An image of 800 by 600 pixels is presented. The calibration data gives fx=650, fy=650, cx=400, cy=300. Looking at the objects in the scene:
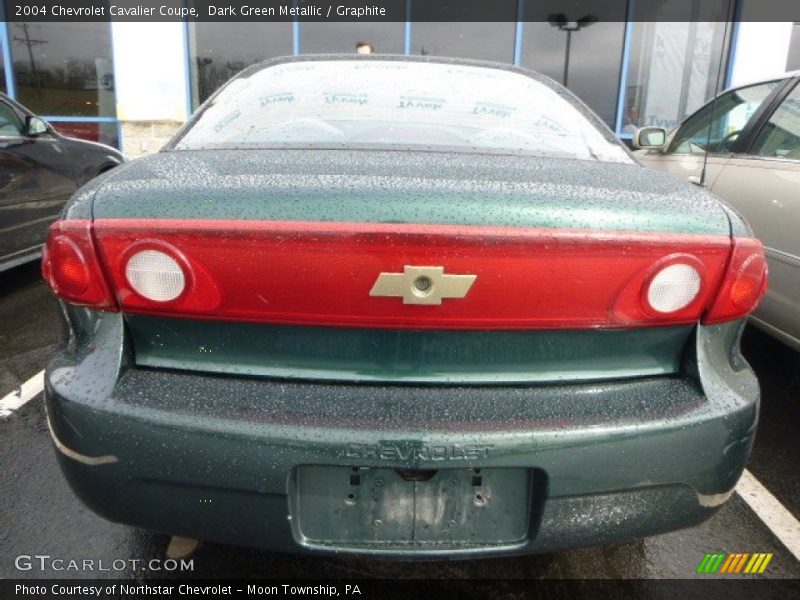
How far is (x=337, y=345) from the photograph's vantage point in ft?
4.91

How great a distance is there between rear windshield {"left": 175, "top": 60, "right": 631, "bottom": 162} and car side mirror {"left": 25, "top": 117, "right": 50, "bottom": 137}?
2.88 metres

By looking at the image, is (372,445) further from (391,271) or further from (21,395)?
(21,395)

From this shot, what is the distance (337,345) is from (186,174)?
1.89 feet

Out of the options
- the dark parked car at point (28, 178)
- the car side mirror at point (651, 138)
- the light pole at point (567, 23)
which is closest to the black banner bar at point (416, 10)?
the light pole at point (567, 23)

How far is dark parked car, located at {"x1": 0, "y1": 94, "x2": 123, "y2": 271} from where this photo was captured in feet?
14.2

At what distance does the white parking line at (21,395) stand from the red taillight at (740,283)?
9.62ft

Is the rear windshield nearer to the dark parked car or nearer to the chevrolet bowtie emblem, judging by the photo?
the chevrolet bowtie emblem

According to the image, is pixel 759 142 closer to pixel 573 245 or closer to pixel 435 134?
pixel 435 134

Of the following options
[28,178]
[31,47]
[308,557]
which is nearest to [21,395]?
[308,557]

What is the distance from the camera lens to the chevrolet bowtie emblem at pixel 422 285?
1.41 m

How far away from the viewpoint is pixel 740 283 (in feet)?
5.10

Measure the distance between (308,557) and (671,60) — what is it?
438 inches

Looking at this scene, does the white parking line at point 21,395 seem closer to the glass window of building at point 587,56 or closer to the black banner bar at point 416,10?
the black banner bar at point 416,10

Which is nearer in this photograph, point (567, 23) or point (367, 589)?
point (367, 589)
